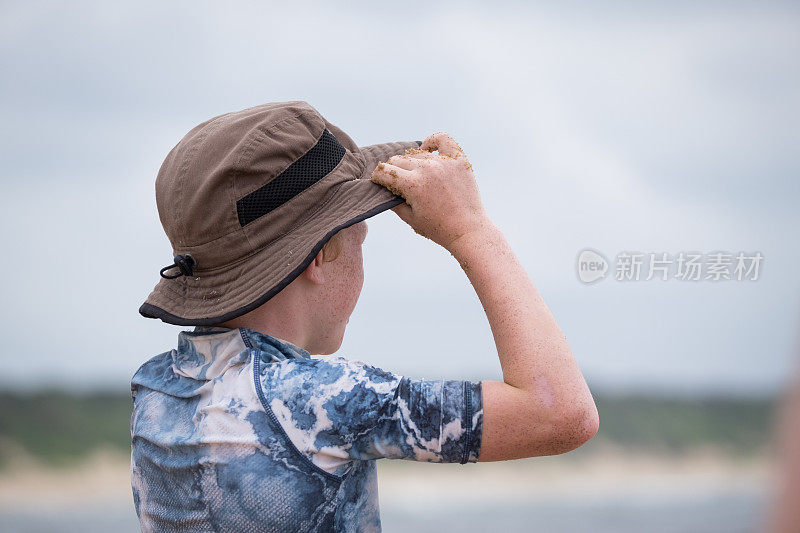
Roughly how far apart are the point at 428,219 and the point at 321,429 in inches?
23.9

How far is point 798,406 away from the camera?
0.79 metres

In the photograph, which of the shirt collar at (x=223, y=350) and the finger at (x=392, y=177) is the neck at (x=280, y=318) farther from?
the finger at (x=392, y=177)

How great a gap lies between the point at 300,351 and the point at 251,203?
1.39 ft

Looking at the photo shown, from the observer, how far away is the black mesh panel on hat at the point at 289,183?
2.11 meters

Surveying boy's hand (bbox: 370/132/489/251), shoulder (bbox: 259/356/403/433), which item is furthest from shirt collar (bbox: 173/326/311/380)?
boy's hand (bbox: 370/132/489/251)

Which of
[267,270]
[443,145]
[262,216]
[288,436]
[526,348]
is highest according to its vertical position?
[443,145]

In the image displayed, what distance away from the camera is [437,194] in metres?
2.09

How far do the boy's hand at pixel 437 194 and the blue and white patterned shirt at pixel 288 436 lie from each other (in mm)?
419

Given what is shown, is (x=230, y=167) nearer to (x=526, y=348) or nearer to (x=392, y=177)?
(x=392, y=177)

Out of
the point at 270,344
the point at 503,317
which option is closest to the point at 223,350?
the point at 270,344

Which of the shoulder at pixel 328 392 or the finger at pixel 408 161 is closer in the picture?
the shoulder at pixel 328 392

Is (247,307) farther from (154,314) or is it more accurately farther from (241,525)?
(241,525)

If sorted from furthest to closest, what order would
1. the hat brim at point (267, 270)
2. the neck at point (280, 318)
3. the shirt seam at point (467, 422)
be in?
the neck at point (280, 318) < the hat brim at point (267, 270) < the shirt seam at point (467, 422)

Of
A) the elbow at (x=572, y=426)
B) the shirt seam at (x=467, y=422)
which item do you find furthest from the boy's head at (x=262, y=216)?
the elbow at (x=572, y=426)
